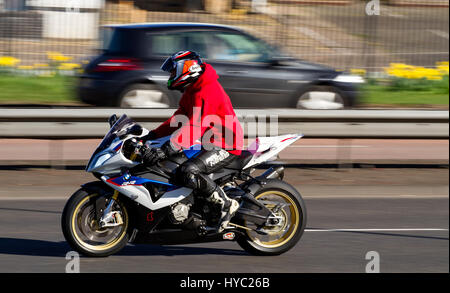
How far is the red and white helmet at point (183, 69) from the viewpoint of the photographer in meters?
6.33

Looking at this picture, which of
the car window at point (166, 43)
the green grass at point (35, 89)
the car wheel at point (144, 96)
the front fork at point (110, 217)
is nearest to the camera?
the front fork at point (110, 217)

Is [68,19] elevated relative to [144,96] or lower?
elevated

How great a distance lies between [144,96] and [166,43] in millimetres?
965

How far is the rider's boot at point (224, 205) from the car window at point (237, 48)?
20.2 feet

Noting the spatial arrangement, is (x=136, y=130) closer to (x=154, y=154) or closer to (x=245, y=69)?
(x=154, y=154)

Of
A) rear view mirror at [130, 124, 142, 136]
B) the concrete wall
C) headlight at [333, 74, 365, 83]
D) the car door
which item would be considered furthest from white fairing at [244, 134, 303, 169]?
the concrete wall

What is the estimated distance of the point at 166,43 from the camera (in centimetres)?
1245

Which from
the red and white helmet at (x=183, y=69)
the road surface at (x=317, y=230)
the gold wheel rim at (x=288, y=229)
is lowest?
the road surface at (x=317, y=230)

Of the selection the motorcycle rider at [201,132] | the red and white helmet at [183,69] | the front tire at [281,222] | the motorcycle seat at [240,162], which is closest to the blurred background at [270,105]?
the front tire at [281,222]

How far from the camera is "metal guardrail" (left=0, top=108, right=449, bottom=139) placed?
10180 millimetres

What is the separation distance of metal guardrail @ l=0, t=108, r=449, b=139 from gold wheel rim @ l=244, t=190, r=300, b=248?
380 centimetres

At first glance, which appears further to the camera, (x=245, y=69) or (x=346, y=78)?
(x=346, y=78)

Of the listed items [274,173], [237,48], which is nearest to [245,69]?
[237,48]

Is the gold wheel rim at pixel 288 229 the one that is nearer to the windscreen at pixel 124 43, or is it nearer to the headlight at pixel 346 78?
the windscreen at pixel 124 43
